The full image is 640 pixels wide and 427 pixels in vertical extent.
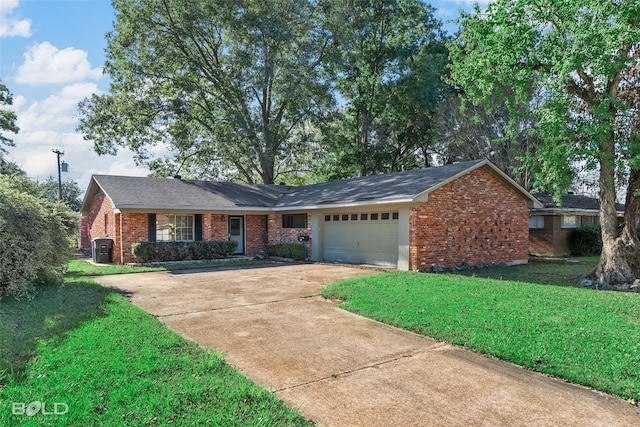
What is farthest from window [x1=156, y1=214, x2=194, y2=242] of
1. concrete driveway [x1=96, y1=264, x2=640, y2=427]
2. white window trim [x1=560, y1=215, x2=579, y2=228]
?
white window trim [x1=560, y1=215, x2=579, y2=228]

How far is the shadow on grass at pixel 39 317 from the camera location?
4.82 metres

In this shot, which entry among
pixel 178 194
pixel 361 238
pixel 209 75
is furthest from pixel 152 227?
pixel 209 75

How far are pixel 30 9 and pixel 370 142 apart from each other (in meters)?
22.6

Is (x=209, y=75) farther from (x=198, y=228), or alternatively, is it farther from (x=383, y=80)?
(x=198, y=228)

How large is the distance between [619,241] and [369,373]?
34.2 ft

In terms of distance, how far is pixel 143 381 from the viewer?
413 centimetres

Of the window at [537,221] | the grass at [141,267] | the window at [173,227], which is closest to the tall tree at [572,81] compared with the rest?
the window at [537,221]

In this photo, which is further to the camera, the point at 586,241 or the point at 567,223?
the point at 567,223

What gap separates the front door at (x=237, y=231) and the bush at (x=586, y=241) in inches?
628

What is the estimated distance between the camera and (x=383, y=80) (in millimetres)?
28062

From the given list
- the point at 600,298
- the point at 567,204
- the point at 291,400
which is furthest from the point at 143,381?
the point at 567,204

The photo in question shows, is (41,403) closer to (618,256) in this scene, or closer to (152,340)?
(152,340)

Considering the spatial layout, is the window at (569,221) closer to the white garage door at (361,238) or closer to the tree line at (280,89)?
the tree line at (280,89)

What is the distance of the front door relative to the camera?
1933cm
